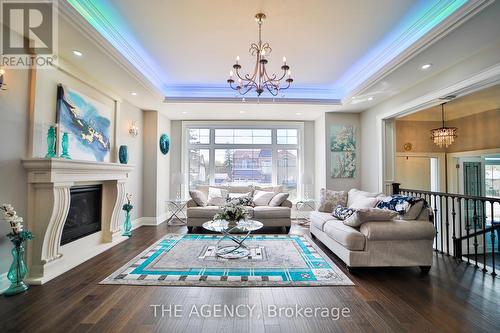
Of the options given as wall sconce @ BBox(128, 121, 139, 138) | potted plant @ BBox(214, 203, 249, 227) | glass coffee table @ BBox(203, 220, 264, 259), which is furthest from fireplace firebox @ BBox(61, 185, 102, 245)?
potted plant @ BBox(214, 203, 249, 227)

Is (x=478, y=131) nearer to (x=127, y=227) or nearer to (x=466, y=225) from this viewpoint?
(x=466, y=225)

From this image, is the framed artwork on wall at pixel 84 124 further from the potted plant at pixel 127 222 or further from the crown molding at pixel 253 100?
the crown molding at pixel 253 100

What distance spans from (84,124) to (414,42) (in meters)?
4.46

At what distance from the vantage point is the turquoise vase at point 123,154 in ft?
13.8

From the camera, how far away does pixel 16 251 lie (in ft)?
7.46

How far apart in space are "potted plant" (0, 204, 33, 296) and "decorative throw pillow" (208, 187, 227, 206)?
307 centimetres

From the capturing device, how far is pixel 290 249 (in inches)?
140

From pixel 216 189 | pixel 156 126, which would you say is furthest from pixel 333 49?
pixel 156 126

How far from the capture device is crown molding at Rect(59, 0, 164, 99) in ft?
7.21

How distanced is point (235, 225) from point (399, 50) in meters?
3.23

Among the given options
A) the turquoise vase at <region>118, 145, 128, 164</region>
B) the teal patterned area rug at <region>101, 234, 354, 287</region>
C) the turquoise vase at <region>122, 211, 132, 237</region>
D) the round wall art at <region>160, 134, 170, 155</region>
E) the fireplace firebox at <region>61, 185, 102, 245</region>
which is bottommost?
the teal patterned area rug at <region>101, 234, 354, 287</region>

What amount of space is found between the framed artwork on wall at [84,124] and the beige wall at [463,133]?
653 cm

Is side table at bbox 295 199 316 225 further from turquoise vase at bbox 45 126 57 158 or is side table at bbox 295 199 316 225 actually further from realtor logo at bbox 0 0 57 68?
realtor logo at bbox 0 0 57 68

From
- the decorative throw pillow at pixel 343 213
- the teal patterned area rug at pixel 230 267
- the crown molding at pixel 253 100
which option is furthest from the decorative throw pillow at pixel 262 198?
the crown molding at pixel 253 100
